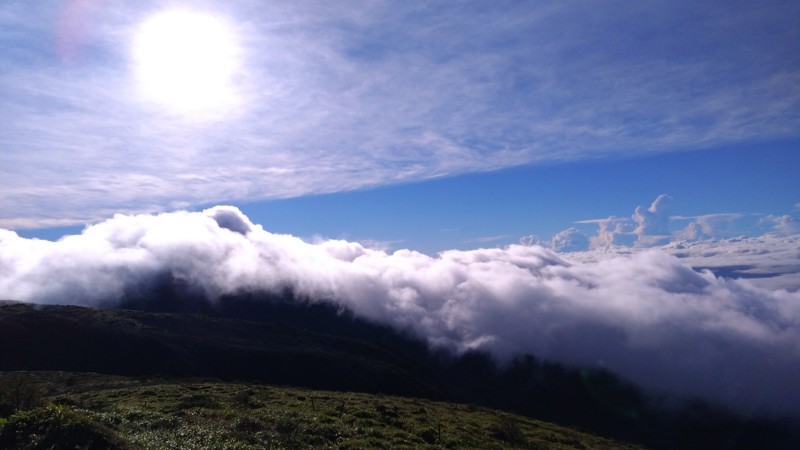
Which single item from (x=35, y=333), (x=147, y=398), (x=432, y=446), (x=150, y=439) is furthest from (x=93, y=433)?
(x=35, y=333)

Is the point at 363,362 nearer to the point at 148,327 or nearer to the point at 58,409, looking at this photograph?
the point at 148,327

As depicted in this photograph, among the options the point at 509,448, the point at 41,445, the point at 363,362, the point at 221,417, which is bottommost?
the point at 363,362

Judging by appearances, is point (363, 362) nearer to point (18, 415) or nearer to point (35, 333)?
point (35, 333)

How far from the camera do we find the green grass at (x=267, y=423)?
2822cm

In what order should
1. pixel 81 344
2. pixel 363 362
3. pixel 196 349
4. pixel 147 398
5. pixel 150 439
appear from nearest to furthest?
1. pixel 150 439
2. pixel 147 398
3. pixel 81 344
4. pixel 196 349
5. pixel 363 362

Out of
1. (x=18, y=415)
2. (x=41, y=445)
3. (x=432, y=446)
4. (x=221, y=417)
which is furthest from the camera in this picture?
(x=221, y=417)

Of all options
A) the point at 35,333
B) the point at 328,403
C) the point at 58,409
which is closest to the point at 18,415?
the point at 58,409

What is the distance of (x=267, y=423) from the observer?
111ft

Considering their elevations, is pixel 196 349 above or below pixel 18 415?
below

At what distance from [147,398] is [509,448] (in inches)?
1324

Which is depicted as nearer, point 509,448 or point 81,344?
point 509,448

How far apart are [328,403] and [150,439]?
2236 cm

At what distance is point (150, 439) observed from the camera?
27.6 meters

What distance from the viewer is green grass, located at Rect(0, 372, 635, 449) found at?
2822 centimetres
